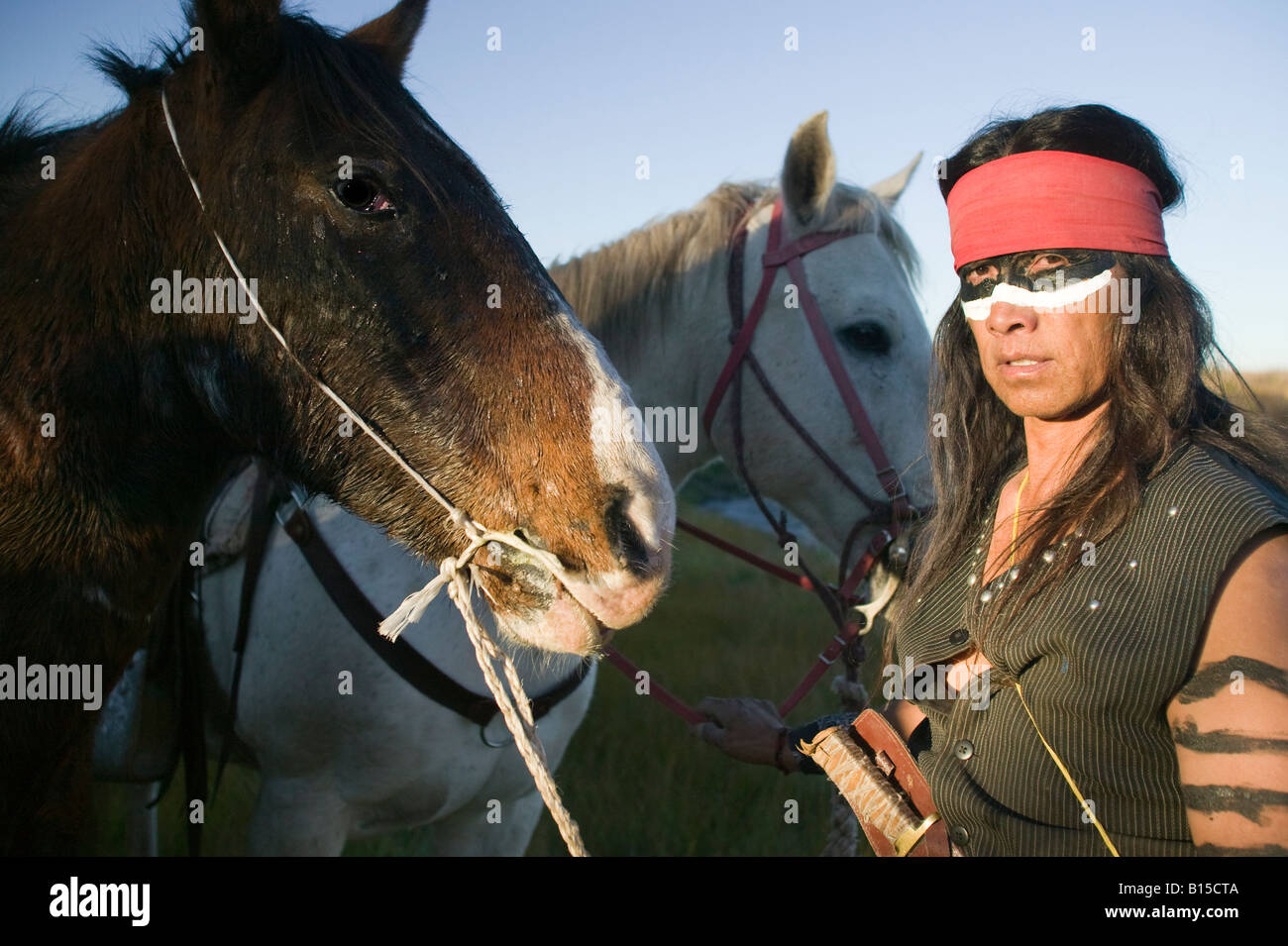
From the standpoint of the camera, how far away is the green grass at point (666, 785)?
14.8 ft

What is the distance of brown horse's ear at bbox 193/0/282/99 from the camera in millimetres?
1606

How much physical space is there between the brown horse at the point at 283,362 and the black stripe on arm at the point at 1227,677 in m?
0.86

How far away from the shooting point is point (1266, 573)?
1.23 m

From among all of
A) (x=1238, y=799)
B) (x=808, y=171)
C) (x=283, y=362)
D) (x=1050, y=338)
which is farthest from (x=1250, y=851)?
(x=808, y=171)

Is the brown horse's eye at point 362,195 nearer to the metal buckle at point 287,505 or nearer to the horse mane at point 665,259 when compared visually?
the metal buckle at point 287,505

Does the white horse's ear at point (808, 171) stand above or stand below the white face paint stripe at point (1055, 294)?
above

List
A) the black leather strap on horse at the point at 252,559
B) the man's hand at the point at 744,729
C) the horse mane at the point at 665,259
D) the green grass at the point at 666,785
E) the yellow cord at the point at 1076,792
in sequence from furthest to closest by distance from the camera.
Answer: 1. the green grass at the point at 666,785
2. the horse mane at the point at 665,259
3. the black leather strap on horse at the point at 252,559
4. the man's hand at the point at 744,729
5. the yellow cord at the point at 1076,792

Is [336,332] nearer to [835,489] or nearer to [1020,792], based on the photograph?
[1020,792]

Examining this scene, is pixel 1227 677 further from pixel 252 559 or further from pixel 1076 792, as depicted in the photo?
pixel 252 559

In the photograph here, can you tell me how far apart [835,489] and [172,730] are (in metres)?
2.54

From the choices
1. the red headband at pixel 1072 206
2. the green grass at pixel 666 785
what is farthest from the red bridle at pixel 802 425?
the red headband at pixel 1072 206

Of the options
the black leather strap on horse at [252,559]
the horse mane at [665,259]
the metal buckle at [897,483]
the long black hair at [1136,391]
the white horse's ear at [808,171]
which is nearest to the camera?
the long black hair at [1136,391]
